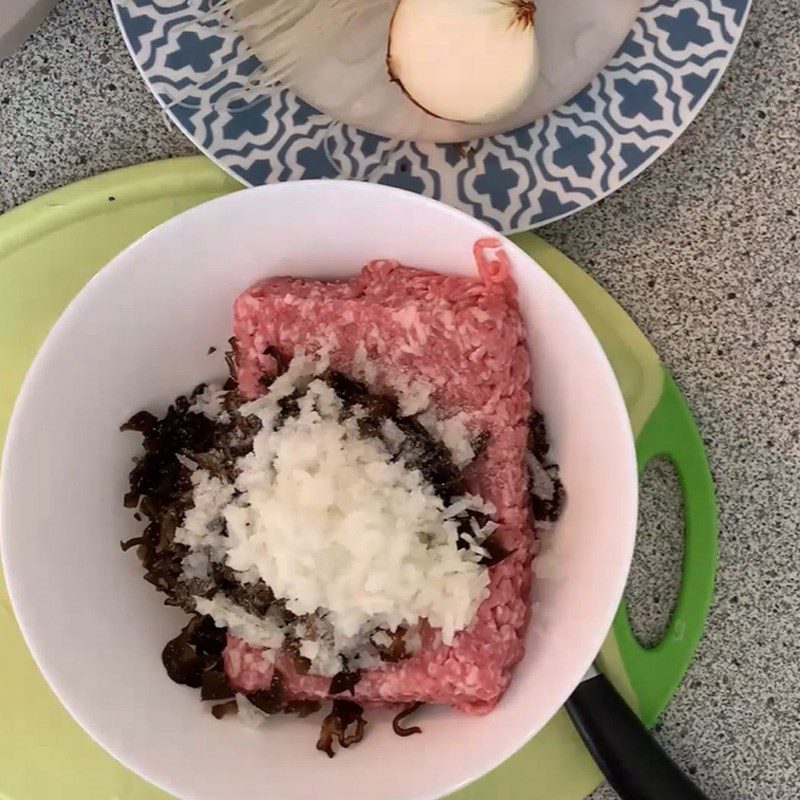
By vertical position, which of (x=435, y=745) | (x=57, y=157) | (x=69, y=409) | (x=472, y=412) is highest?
(x=57, y=157)

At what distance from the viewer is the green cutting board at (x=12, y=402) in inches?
35.2

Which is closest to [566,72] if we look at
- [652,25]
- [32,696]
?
[652,25]

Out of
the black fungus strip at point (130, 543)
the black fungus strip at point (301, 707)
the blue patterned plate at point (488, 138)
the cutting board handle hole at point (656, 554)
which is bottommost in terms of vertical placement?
the cutting board handle hole at point (656, 554)

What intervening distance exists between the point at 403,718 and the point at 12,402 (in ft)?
1.66

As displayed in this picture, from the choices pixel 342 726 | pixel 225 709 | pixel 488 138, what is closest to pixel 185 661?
pixel 225 709

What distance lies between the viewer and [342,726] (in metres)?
0.81

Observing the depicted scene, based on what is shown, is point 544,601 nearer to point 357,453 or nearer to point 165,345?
point 357,453

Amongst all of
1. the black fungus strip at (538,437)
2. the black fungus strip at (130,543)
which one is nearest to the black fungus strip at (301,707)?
the black fungus strip at (130,543)

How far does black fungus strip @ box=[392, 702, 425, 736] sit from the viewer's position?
81 cm

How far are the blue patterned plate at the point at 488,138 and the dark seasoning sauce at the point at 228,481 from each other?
21cm

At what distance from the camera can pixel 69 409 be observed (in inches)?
30.9

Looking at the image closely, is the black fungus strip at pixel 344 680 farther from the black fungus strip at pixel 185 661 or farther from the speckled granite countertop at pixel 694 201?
the speckled granite countertop at pixel 694 201

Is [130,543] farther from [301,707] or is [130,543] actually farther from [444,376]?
[444,376]

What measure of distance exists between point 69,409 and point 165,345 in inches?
4.4
